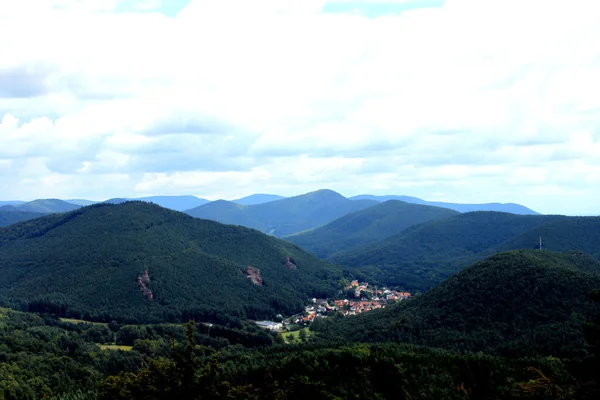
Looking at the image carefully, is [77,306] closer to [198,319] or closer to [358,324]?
[198,319]

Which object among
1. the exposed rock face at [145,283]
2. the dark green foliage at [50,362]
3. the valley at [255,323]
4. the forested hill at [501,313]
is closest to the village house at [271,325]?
the valley at [255,323]

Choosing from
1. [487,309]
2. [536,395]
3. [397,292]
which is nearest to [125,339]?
[487,309]

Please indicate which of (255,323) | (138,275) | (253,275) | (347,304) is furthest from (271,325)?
(138,275)

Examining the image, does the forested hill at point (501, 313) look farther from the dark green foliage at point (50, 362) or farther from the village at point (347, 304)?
the dark green foliage at point (50, 362)

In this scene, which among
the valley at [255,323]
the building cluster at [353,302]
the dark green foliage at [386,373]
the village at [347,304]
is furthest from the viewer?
the building cluster at [353,302]

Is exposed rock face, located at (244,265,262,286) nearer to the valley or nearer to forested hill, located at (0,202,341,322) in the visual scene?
forested hill, located at (0,202,341,322)

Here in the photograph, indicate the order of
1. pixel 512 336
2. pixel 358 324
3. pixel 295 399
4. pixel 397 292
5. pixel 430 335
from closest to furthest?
1. pixel 295 399
2. pixel 512 336
3. pixel 430 335
4. pixel 358 324
5. pixel 397 292
